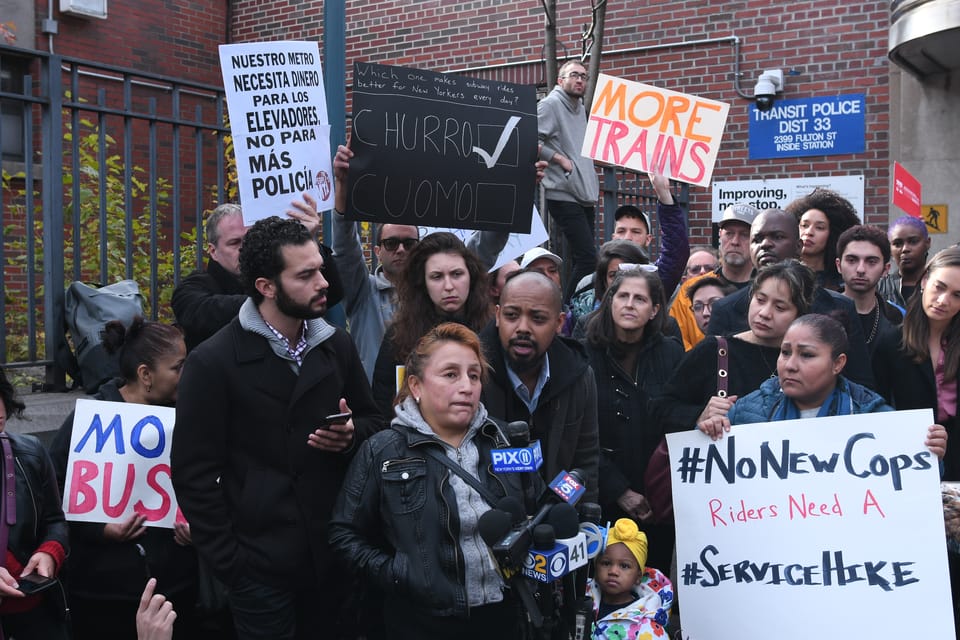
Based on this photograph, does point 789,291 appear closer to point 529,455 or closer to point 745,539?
point 745,539

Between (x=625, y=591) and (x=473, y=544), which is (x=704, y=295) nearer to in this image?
(x=625, y=591)

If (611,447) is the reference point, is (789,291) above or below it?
above

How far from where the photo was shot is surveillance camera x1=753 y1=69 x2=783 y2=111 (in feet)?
33.7

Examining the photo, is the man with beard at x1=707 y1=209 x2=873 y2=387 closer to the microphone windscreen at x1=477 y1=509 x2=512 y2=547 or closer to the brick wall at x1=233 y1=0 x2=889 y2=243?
the microphone windscreen at x1=477 y1=509 x2=512 y2=547

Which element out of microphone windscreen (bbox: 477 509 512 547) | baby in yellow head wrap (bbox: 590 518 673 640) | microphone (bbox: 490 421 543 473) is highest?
microphone (bbox: 490 421 543 473)

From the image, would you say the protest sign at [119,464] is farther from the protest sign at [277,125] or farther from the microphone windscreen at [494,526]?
the microphone windscreen at [494,526]

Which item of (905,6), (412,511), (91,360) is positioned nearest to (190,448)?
(412,511)

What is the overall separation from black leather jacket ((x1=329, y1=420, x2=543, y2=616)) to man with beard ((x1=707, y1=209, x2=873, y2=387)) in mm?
1460

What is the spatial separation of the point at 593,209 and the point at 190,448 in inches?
211

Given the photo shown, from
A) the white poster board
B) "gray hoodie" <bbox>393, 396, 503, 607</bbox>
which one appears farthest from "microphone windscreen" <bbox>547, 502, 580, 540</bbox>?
the white poster board

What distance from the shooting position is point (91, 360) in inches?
199

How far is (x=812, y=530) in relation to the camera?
3678 millimetres

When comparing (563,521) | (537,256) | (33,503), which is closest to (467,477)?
(563,521)

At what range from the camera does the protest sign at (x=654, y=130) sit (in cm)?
586
